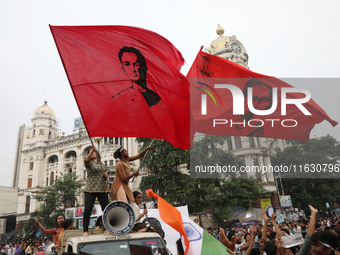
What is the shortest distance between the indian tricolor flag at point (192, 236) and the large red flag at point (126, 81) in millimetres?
2030

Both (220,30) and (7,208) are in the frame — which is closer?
(220,30)

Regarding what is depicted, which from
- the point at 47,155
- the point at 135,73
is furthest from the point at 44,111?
the point at 135,73

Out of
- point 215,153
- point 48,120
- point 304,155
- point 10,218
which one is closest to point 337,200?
point 304,155

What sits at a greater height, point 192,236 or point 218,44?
point 218,44

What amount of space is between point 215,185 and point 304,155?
1074cm

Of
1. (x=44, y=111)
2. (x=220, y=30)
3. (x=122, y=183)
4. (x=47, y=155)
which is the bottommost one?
(x=122, y=183)

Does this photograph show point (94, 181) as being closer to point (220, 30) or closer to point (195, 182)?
point (195, 182)

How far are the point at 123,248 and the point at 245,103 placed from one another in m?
6.60

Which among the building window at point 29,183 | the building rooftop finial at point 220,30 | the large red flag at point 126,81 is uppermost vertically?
the building rooftop finial at point 220,30

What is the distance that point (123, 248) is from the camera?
4199 millimetres

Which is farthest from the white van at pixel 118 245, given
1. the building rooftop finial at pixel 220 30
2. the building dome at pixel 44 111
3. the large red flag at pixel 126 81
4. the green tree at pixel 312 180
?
the building dome at pixel 44 111

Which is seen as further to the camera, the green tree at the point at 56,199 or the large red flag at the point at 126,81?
the green tree at the point at 56,199

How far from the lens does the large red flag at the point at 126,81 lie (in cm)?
611

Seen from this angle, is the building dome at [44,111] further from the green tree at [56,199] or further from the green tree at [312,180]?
the green tree at [312,180]
